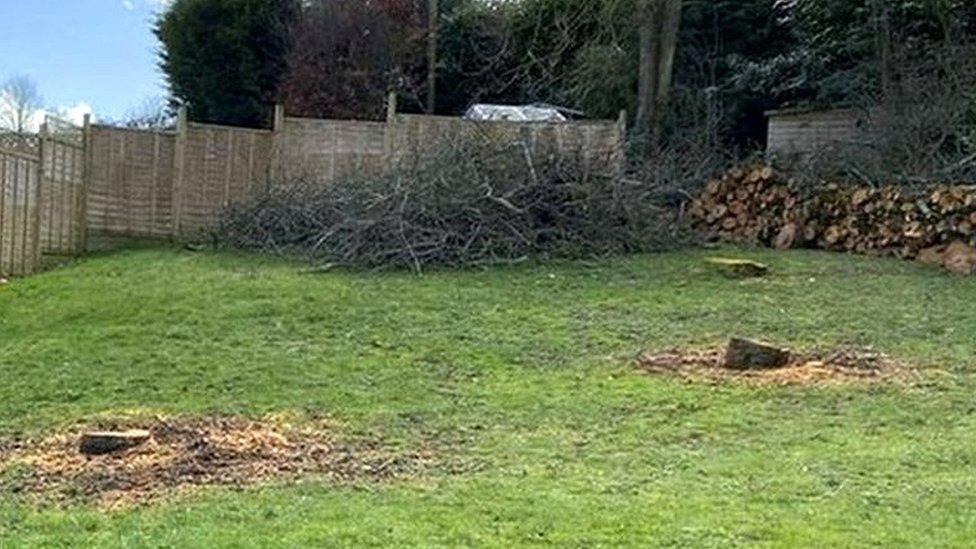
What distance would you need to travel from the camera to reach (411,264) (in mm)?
12047

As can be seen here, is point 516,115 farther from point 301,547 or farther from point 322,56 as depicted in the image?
point 301,547

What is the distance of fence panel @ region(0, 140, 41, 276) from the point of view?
44.7ft

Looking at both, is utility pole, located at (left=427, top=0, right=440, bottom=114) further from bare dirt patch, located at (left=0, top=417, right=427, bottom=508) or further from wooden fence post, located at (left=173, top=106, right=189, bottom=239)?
bare dirt patch, located at (left=0, top=417, right=427, bottom=508)

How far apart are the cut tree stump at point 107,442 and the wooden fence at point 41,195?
28.3ft

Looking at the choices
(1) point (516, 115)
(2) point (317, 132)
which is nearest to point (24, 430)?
(2) point (317, 132)

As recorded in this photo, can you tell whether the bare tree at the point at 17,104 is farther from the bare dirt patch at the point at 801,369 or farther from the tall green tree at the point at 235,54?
the bare dirt patch at the point at 801,369

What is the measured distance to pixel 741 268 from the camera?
38.1 feet

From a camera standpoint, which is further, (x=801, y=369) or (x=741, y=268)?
(x=741, y=268)

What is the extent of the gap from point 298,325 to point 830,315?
4.15 meters

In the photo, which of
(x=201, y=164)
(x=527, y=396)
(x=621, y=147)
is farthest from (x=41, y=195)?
(x=527, y=396)

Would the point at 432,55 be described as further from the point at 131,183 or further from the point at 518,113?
the point at 131,183

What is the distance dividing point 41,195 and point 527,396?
9.62m

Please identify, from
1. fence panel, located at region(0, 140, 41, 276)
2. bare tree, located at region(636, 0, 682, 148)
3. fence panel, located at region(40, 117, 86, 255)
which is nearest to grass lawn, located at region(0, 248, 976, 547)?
fence panel, located at region(0, 140, 41, 276)

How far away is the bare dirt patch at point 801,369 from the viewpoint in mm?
7215
